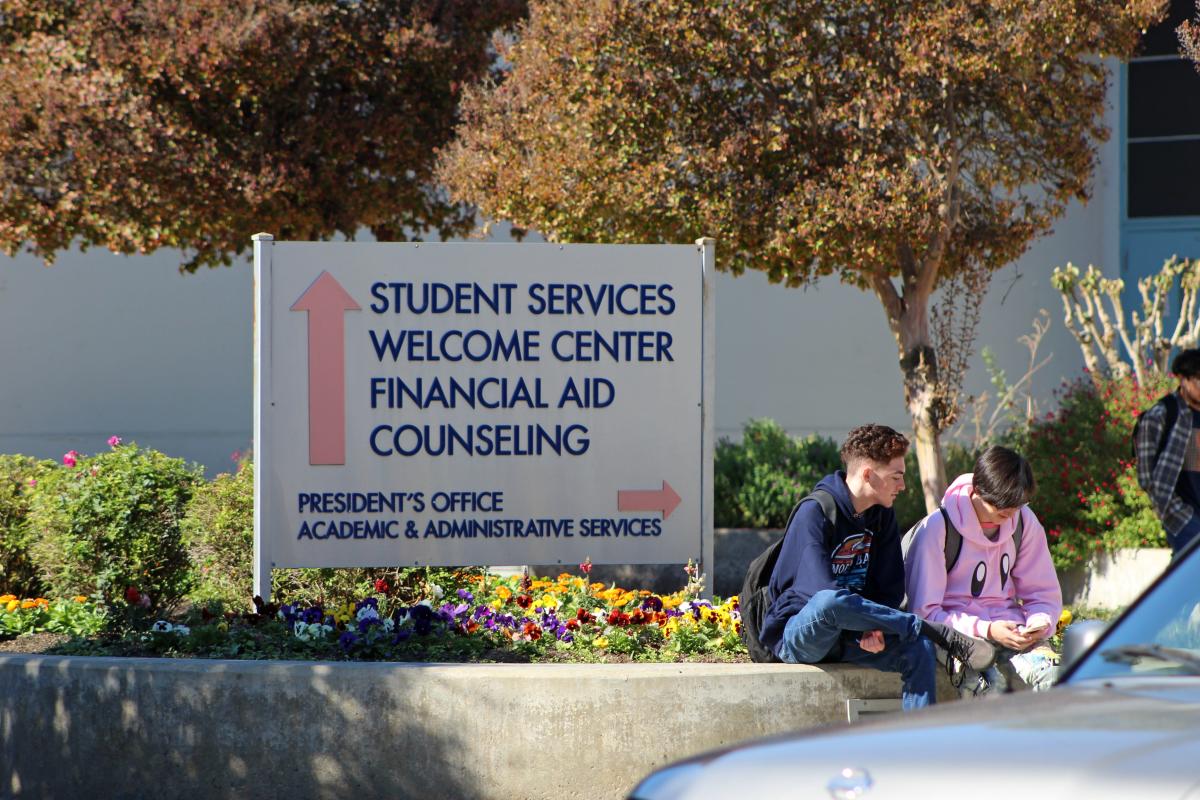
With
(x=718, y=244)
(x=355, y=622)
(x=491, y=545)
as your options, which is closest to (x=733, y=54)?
(x=718, y=244)

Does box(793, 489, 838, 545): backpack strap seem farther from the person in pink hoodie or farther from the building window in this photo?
the building window

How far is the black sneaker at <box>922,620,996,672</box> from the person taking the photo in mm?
5016

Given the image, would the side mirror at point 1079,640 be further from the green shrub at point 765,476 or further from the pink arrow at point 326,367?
the green shrub at point 765,476

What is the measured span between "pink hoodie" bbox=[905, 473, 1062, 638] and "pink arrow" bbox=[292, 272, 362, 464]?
106 inches

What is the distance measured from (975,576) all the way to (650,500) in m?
1.85

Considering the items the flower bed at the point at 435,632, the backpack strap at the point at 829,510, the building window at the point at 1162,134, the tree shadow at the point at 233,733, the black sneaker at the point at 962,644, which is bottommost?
the tree shadow at the point at 233,733

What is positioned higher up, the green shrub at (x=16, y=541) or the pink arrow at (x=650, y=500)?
the pink arrow at (x=650, y=500)

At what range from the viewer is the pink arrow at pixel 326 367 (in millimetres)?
6539

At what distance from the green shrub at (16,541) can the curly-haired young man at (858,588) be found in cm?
405

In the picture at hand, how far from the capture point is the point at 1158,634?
319cm

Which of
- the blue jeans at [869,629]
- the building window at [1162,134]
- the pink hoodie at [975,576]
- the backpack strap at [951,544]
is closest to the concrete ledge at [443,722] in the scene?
the blue jeans at [869,629]

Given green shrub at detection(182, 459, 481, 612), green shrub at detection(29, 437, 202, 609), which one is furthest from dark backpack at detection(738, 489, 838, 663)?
green shrub at detection(29, 437, 202, 609)

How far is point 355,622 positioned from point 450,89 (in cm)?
587

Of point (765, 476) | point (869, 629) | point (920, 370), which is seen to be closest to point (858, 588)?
point (869, 629)
